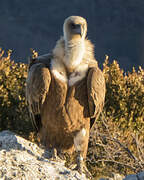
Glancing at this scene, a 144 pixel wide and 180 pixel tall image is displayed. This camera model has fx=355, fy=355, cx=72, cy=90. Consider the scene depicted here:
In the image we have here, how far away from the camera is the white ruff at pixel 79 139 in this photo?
18.0 ft

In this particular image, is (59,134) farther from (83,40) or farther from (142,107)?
(142,107)

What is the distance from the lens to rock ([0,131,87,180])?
13.1ft

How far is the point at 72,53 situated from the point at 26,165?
6.18 feet

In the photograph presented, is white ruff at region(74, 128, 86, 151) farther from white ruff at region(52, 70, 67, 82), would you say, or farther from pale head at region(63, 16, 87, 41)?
pale head at region(63, 16, 87, 41)

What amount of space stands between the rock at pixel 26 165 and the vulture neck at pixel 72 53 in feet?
4.37

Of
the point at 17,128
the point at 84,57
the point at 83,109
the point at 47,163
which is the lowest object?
Answer: the point at 17,128

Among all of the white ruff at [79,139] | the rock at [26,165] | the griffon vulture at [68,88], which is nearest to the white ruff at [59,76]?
the griffon vulture at [68,88]

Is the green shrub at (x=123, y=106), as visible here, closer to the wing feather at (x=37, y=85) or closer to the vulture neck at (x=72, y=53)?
the wing feather at (x=37, y=85)

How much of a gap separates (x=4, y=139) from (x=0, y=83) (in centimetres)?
470

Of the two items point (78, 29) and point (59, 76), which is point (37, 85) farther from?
point (78, 29)

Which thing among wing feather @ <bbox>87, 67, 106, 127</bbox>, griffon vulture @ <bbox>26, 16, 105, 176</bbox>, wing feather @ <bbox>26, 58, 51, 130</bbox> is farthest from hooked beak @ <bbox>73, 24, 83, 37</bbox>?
wing feather @ <bbox>26, 58, 51, 130</bbox>

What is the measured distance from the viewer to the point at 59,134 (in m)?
5.55

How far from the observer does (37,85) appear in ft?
17.8

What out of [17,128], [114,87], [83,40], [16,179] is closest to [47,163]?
[16,179]
